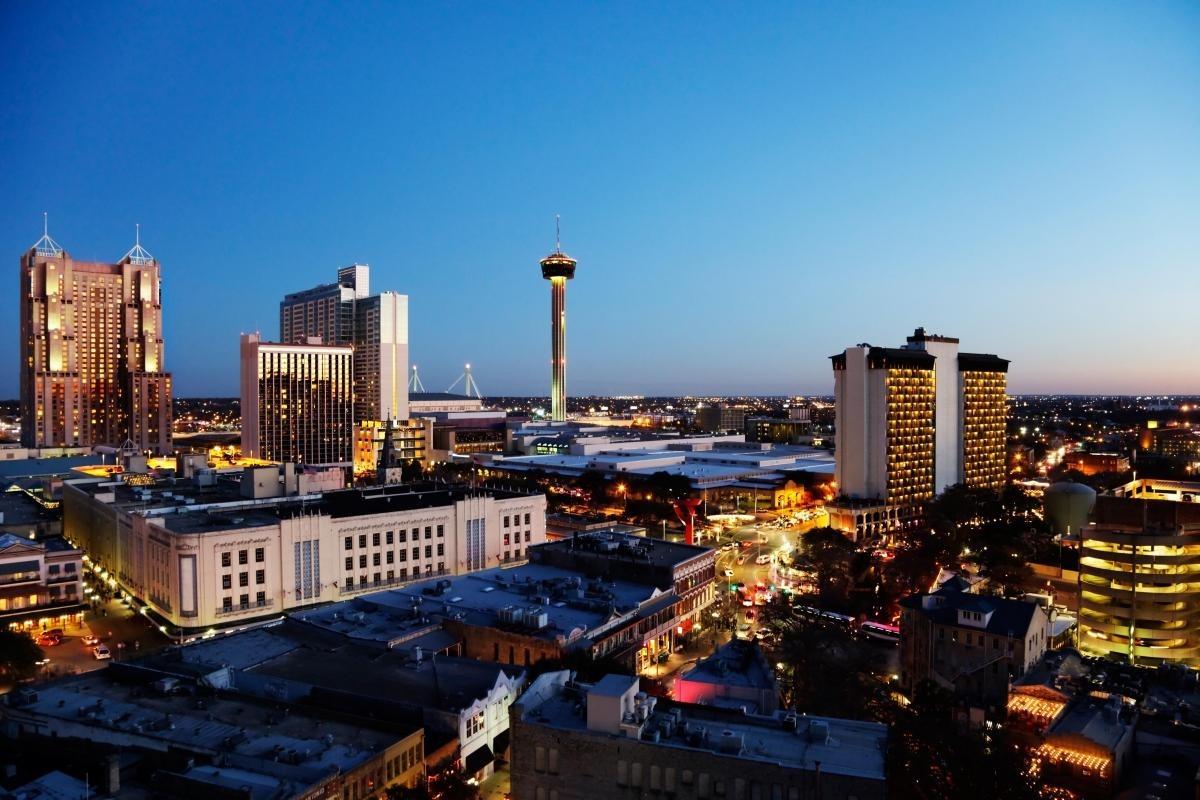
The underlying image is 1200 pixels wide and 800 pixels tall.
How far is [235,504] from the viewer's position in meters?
76.6

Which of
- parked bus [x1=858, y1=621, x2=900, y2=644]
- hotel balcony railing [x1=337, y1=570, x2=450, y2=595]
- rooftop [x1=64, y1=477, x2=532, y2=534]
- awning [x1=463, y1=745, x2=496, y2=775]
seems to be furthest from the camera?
hotel balcony railing [x1=337, y1=570, x2=450, y2=595]

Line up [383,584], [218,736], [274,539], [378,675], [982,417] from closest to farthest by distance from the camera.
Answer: [218,736] → [378,675] → [274,539] → [383,584] → [982,417]

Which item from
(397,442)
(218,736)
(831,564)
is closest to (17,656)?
(218,736)

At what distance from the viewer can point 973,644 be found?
49.3 m

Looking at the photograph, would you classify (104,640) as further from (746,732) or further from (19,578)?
(746,732)

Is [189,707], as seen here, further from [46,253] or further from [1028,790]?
[46,253]

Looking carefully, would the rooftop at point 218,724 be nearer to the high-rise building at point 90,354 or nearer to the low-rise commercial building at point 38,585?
the low-rise commercial building at point 38,585

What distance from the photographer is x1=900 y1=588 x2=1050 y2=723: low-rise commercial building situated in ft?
157

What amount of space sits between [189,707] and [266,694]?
3.78m

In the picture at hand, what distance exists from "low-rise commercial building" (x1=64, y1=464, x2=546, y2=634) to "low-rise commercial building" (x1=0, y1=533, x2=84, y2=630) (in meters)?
4.62

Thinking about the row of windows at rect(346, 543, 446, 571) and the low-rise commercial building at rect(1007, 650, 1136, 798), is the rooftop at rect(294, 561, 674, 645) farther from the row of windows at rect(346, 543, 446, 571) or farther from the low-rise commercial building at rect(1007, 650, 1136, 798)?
the low-rise commercial building at rect(1007, 650, 1136, 798)

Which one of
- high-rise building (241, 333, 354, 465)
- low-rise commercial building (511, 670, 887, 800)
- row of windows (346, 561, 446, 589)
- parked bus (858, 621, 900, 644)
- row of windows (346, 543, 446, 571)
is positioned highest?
high-rise building (241, 333, 354, 465)

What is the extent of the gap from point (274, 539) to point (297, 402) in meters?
125

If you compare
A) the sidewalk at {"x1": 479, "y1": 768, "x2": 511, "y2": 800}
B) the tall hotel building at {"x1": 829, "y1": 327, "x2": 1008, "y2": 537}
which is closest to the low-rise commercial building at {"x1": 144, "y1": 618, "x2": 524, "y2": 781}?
the sidewalk at {"x1": 479, "y1": 768, "x2": 511, "y2": 800}
